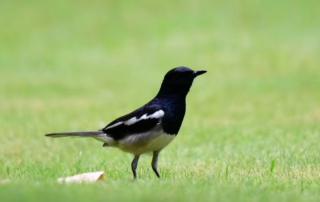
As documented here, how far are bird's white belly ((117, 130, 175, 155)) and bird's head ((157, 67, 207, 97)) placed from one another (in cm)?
58

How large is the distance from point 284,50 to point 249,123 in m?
11.2

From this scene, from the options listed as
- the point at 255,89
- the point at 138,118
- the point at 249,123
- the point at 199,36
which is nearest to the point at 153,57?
the point at 199,36

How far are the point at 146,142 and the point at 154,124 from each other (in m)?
0.22

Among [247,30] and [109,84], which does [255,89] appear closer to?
[109,84]

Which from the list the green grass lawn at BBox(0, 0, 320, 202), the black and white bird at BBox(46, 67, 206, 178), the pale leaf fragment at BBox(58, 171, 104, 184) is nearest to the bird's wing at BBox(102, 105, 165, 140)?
the black and white bird at BBox(46, 67, 206, 178)

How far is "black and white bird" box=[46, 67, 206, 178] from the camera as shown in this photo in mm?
8766

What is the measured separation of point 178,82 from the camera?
920 cm

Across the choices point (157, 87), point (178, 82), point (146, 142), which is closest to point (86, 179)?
point (146, 142)

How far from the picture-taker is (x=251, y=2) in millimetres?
32156

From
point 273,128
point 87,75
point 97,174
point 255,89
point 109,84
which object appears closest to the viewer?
point 97,174

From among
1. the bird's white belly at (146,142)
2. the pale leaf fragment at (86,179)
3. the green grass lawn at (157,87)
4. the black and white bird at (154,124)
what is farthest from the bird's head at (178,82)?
the pale leaf fragment at (86,179)

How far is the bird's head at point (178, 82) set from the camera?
361 inches

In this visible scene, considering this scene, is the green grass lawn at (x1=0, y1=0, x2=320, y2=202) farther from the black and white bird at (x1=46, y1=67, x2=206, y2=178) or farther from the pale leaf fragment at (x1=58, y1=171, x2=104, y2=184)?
the black and white bird at (x1=46, y1=67, x2=206, y2=178)

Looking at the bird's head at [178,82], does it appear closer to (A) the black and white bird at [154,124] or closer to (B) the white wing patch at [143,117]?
(A) the black and white bird at [154,124]
